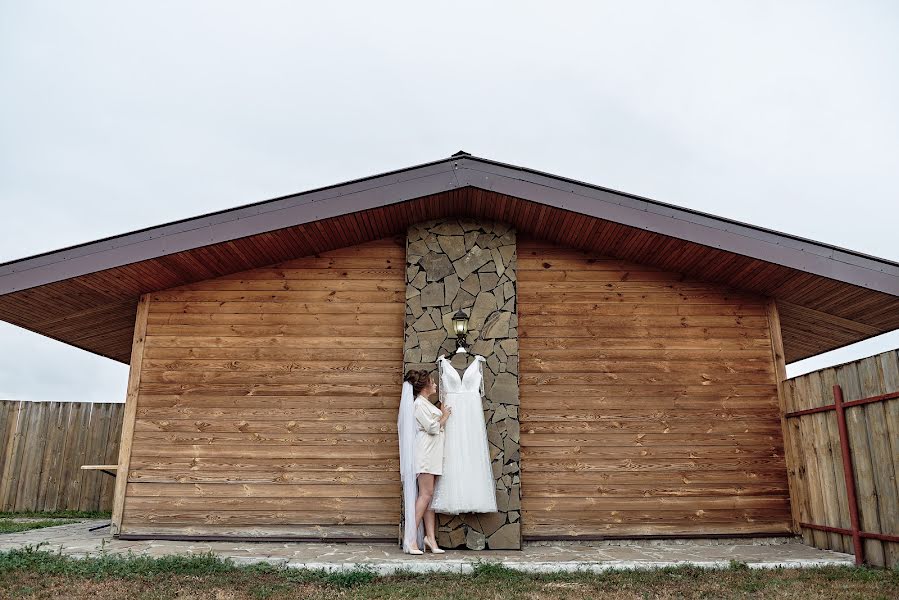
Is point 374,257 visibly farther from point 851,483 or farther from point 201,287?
point 851,483

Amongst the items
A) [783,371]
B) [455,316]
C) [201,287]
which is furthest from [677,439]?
[201,287]

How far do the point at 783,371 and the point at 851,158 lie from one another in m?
22.4

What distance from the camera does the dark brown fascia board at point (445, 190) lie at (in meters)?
6.00

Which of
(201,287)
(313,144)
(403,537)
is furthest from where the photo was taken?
(313,144)

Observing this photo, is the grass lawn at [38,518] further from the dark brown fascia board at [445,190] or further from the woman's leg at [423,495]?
the woman's leg at [423,495]

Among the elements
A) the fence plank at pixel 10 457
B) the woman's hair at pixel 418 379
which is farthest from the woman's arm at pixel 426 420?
the fence plank at pixel 10 457

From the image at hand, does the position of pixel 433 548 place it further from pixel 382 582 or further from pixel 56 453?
pixel 56 453

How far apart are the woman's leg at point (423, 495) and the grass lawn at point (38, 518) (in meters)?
4.83

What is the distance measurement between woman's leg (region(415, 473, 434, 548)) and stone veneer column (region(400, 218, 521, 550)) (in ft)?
1.12

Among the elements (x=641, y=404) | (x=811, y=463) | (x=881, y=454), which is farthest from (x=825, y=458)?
(x=641, y=404)

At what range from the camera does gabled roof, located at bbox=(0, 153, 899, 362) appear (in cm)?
609

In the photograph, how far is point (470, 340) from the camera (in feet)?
21.9

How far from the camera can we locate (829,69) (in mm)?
16125

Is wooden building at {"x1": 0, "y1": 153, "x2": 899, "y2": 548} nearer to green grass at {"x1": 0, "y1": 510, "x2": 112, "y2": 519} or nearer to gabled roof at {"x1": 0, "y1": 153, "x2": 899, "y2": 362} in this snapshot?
gabled roof at {"x1": 0, "y1": 153, "x2": 899, "y2": 362}
